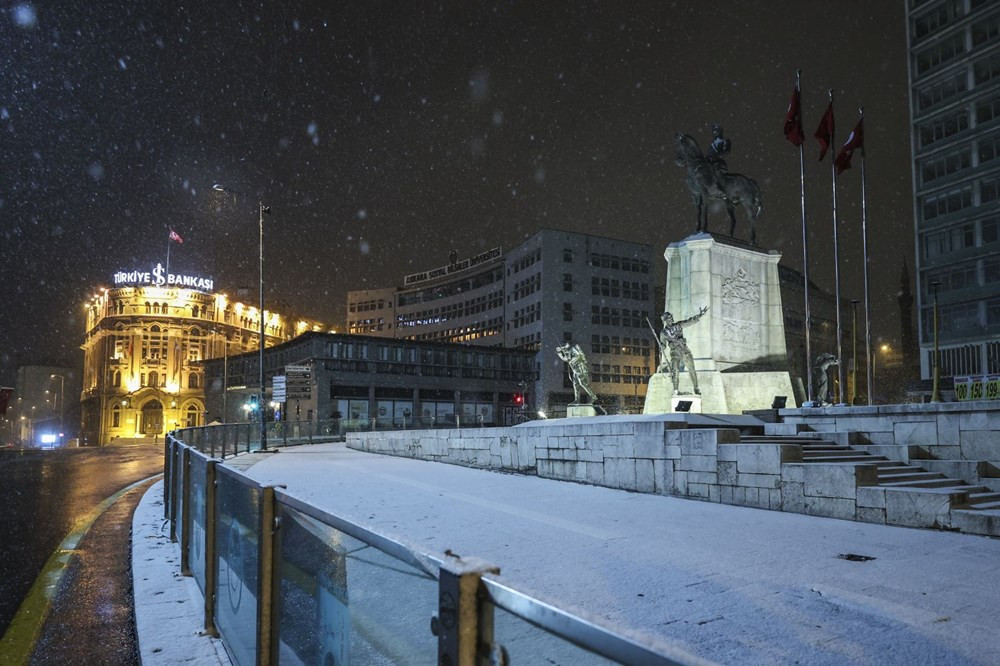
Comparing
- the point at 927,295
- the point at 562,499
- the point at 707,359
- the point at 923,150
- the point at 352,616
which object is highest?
the point at 923,150

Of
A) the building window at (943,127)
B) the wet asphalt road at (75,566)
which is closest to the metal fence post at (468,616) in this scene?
the wet asphalt road at (75,566)

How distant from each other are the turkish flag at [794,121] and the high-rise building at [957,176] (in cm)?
3368

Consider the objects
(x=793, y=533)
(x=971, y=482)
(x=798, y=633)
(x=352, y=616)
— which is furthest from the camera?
(x=971, y=482)

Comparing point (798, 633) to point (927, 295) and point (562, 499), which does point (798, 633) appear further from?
point (927, 295)

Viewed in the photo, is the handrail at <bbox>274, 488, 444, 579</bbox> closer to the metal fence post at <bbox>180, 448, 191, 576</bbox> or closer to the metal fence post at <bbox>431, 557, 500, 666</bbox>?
the metal fence post at <bbox>431, 557, 500, 666</bbox>

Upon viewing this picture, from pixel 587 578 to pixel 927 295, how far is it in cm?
5692

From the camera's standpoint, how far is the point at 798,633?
4664mm

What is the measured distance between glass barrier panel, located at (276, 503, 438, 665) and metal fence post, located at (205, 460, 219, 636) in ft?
6.83

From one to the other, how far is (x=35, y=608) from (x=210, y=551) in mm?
1950

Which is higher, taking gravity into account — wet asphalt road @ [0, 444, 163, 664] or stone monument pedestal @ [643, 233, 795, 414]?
stone monument pedestal @ [643, 233, 795, 414]

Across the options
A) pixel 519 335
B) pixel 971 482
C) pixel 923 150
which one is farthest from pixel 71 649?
pixel 519 335

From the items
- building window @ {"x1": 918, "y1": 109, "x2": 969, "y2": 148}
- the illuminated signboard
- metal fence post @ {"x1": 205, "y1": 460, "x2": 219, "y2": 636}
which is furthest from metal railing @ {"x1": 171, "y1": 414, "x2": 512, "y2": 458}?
building window @ {"x1": 918, "y1": 109, "x2": 969, "y2": 148}

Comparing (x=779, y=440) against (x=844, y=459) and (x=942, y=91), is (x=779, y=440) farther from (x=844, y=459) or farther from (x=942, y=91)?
(x=942, y=91)

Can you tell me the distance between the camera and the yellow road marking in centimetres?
494
